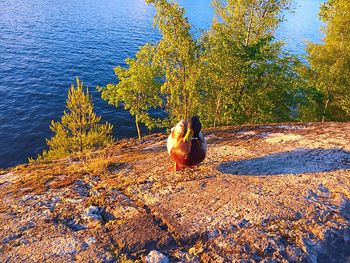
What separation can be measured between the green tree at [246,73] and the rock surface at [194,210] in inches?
357

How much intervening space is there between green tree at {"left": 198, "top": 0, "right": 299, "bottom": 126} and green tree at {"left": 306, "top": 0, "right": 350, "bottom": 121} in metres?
4.84

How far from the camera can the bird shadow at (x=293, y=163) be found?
8.52m

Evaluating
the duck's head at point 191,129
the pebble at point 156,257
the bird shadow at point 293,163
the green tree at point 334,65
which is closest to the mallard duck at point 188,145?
the duck's head at point 191,129

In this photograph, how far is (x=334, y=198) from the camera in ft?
22.9

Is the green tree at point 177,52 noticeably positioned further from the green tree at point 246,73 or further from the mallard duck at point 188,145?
the mallard duck at point 188,145

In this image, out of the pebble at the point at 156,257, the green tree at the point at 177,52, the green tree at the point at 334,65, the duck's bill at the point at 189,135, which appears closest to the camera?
the pebble at the point at 156,257

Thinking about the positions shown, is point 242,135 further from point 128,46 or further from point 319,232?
point 128,46

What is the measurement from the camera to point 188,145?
8680mm

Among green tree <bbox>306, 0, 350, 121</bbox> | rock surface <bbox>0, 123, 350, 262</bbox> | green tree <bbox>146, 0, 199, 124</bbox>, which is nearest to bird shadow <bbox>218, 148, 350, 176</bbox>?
rock surface <bbox>0, 123, 350, 262</bbox>

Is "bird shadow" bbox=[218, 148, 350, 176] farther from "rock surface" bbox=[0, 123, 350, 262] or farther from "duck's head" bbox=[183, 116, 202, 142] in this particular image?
"duck's head" bbox=[183, 116, 202, 142]

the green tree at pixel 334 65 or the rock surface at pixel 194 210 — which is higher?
the green tree at pixel 334 65

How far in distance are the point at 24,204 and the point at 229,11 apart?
868 inches

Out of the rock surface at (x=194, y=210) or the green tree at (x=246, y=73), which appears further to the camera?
the green tree at (x=246, y=73)

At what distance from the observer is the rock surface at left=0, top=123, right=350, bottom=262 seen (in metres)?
5.71
